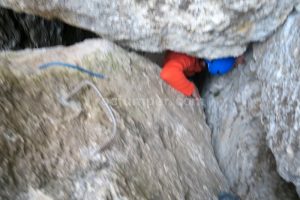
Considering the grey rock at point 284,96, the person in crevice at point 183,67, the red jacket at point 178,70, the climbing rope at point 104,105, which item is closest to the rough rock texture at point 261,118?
the grey rock at point 284,96

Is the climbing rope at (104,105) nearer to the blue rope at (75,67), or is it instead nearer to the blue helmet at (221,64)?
the blue rope at (75,67)

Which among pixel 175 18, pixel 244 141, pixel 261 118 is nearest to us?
pixel 175 18

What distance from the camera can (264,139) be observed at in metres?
2.02

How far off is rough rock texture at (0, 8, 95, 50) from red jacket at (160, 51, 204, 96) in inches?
28.2

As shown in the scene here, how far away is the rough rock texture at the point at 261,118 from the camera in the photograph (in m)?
1.66

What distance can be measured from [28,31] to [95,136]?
1413 millimetres

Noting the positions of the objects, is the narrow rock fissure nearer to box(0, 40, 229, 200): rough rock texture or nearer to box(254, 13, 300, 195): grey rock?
box(0, 40, 229, 200): rough rock texture

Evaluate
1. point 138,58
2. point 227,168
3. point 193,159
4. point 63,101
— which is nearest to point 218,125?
point 227,168

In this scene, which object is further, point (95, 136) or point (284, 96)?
point (284, 96)

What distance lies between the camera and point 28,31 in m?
2.50

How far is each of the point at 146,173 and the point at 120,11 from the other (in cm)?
85

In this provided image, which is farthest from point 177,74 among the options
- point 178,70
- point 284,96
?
point 284,96

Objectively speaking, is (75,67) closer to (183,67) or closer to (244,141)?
(183,67)

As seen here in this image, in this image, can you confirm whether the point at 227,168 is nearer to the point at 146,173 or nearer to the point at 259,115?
the point at 259,115
